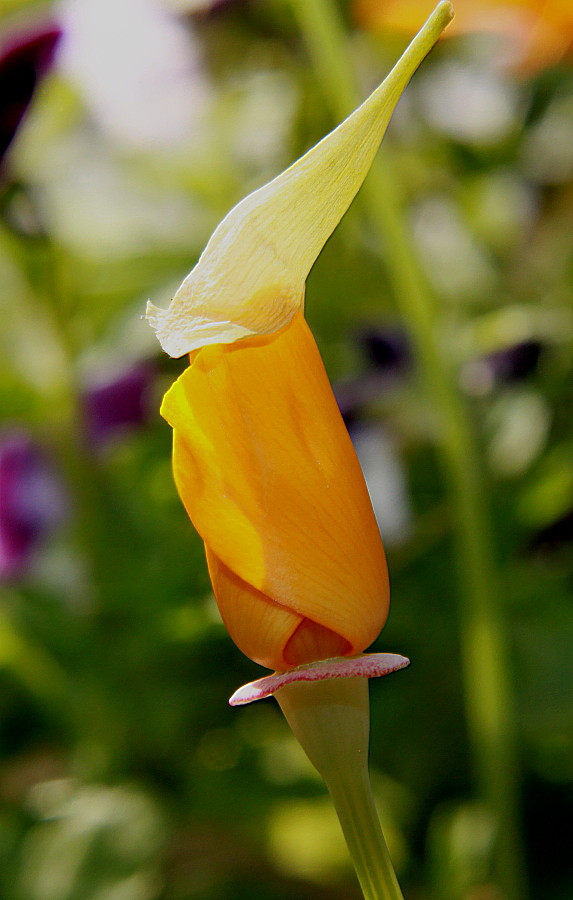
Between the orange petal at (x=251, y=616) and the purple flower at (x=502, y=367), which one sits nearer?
the orange petal at (x=251, y=616)

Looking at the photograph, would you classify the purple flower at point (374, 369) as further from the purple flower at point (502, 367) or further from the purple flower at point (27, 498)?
the purple flower at point (27, 498)

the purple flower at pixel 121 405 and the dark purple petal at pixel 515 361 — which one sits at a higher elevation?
the purple flower at pixel 121 405

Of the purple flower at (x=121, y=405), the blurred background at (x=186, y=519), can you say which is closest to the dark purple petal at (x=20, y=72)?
the blurred background at (x=186, y=519)

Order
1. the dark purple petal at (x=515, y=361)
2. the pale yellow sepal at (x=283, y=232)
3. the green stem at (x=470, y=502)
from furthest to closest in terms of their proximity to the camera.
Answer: the dark purple petal at (x=515, y=361) → the green stem at (x=470, y=502) → the pale yellow sepal at (x=283, y=232)

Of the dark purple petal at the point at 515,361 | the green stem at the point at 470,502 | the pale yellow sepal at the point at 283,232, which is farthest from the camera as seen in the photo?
the dark purple petal at the point at 515,361

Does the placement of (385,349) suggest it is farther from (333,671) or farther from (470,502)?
(333,671)

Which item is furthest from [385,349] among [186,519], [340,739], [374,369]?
[340,739]
